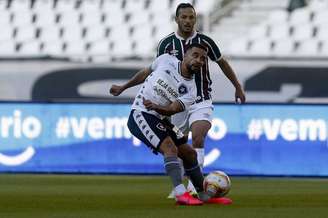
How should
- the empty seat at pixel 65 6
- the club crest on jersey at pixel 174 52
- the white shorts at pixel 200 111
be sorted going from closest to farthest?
the club crest on jersey at pixel 174 52, the white shorts at pixel 200 111, the empty seat at pixel 65 6

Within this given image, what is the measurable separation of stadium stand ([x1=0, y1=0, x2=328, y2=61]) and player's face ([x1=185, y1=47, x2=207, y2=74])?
44.1ft

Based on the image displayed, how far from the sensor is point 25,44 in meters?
26.0

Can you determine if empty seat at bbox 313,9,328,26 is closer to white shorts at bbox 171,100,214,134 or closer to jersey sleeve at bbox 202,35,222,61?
jersey sleeve at bbox 202,35,222,61

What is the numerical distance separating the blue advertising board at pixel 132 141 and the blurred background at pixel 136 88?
2 centimetres

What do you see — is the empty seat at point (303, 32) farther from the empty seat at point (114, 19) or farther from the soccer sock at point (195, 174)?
the soccer sock at point (195, 174)

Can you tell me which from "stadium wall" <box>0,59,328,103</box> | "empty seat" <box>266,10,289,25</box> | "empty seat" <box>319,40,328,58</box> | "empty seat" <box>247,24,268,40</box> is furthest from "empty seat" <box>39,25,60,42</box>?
"empty seat" <box>319,40,328,58</box>

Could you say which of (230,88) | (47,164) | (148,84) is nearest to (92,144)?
(47,164)

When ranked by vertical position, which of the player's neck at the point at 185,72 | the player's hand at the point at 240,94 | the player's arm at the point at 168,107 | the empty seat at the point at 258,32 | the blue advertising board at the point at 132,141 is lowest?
the blue advertising board at the point at 132,141

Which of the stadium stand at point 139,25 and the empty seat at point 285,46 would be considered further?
the stadium stand at point 139,25

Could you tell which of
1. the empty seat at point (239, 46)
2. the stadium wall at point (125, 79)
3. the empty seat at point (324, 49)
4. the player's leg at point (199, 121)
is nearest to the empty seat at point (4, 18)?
the stadium wall at point (125, 79)

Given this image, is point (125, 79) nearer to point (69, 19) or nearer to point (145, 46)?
point (145, 46)

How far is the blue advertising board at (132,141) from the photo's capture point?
690 inches

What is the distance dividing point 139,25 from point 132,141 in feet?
27.1

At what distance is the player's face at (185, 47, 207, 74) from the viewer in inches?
413
